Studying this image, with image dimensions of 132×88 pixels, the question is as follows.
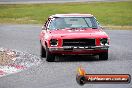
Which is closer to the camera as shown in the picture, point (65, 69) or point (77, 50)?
point (65, 69)

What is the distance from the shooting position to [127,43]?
25156 millimetres

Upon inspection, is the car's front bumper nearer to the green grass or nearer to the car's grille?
the car's grille

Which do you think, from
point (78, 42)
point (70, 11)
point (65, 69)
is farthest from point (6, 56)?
point (70, 11)

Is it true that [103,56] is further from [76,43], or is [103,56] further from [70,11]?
[70,11]

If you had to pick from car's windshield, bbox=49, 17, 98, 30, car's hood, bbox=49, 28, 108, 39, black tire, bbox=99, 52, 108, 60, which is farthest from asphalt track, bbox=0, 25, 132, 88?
car's windshield, bbox=49, 17, 98, 30

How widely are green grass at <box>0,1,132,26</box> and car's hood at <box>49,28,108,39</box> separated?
21.1 metres

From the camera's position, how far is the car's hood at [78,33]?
57.8 ft

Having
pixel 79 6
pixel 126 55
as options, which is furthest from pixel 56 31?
pixel 79 6

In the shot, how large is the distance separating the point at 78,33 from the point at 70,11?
95.8 feet

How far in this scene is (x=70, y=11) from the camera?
1850 inches

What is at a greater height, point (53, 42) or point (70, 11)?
point (53, 42)

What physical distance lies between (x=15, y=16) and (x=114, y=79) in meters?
38.4

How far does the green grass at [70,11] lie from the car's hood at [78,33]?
21.1 meters

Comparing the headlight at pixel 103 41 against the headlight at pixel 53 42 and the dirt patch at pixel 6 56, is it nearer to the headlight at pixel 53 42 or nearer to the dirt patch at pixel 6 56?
the headlight at pixel 53 42
